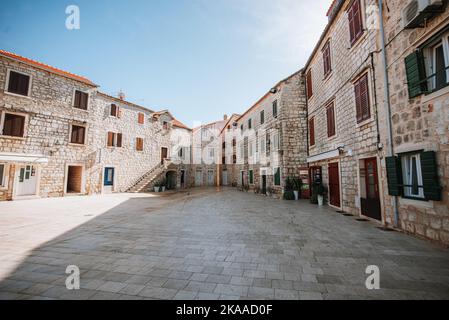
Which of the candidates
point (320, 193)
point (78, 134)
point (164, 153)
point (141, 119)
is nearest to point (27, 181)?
point (78, 134)

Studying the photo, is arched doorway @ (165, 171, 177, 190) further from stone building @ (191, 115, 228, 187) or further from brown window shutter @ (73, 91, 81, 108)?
brown window shutter @ (73, 91, 81, 108)

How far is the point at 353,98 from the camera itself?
746 cm

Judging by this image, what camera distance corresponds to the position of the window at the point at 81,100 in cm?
1457

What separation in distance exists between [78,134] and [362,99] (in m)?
18.6

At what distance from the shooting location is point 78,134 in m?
14.7

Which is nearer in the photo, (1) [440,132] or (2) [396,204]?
(1) [440,132]

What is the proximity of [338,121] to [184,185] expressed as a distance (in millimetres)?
20165

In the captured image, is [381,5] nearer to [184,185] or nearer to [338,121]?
[338,121]

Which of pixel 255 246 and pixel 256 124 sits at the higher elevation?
pixel 256 124

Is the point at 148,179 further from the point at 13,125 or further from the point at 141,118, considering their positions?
the point at 13,125

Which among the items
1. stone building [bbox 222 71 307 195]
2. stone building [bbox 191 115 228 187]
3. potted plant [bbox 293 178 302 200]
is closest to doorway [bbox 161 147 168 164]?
stone building [bbox 191 115 228 187]

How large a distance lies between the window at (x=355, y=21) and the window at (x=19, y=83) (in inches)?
746
